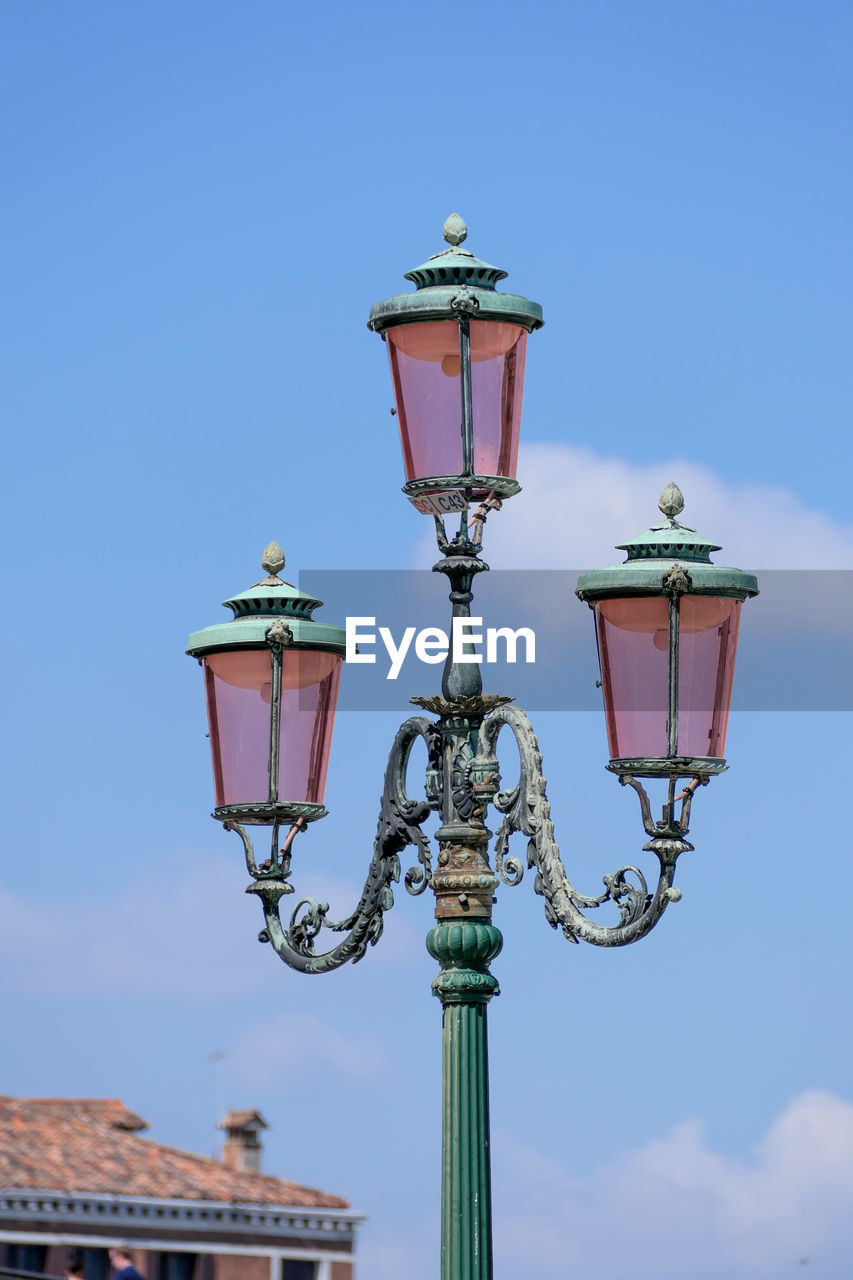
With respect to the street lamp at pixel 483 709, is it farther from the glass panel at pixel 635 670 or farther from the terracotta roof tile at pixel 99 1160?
the terracotta roof tile at pixel 99 1160

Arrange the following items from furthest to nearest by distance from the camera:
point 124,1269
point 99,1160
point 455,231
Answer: point 99,1160, point 124,1269, point 455,231

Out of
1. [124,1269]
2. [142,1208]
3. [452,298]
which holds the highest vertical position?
[142,1208]

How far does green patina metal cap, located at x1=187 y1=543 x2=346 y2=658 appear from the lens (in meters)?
7.32

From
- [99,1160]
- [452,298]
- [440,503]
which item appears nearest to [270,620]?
[440,503]

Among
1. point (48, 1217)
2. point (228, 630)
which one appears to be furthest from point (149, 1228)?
point (228, 630)

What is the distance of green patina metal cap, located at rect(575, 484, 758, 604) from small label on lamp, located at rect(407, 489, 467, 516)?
375 millimetres

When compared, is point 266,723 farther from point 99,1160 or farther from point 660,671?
point 99,1160

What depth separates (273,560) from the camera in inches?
297

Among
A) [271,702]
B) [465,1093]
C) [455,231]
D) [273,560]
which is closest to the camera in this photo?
[465,1093]

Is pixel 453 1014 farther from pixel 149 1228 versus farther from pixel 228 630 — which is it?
pixel 149 1228

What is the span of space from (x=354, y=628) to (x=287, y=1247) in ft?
98.5

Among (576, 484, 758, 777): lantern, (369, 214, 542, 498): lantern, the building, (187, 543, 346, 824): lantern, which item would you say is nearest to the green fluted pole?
(576, 484, 758, 777): lantern

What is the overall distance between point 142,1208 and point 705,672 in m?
27.6

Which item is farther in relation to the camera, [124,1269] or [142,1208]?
[142,1208]
